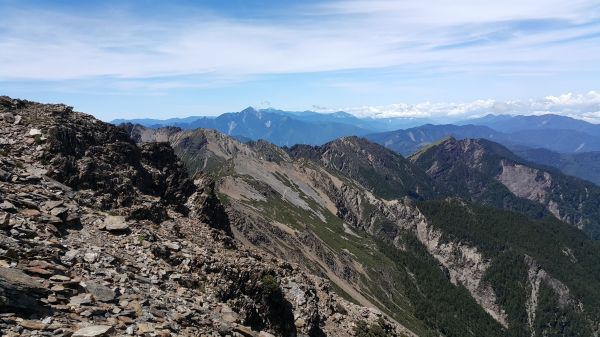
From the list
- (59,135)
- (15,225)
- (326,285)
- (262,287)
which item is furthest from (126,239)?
(326,285)

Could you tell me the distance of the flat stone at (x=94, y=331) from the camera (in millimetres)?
19183

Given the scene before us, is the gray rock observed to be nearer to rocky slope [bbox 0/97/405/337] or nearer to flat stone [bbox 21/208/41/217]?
rocky slope [bbox 0/97/405/337]

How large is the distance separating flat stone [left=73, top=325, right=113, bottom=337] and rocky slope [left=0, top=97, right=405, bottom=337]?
44 millimetres

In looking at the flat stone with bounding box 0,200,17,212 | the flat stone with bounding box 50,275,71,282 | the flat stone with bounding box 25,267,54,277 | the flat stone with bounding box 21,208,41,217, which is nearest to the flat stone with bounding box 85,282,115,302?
the flat stone with bounding box 50,275,71,282

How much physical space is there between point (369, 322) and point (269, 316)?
22678mm

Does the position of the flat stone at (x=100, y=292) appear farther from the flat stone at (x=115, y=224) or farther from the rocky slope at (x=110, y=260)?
the flat stone at (x=115, y=224)

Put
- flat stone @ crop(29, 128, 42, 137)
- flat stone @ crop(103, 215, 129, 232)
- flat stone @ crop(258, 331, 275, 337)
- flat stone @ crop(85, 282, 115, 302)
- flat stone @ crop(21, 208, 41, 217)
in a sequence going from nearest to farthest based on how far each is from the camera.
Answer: flat stone @ crop(85, 282, 115, 302) < flat stone @ crop(21, 208, 41, 217) < flat stone @ crop(258, 331, 275, 337) < flat stone @ crop(103, 215, 129, 232) < flat stone @ crop(29, 128, 42, 137)

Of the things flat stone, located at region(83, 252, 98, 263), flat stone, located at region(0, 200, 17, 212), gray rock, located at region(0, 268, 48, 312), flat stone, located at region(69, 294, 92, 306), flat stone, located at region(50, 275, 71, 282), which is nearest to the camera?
gray rock, located at region(0, 268, 48, 312)

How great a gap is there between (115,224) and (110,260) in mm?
6163

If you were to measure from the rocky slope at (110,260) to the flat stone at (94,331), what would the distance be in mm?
44

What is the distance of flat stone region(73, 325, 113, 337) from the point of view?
1918 centimetres

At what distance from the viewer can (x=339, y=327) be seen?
4831 cm

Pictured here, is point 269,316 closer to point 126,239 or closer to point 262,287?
point 262,287

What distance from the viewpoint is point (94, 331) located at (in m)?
19.6
